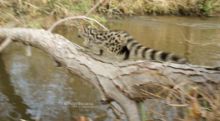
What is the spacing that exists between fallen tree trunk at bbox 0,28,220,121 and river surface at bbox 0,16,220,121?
1.15 metres

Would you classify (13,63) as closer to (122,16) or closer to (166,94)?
(166,94)

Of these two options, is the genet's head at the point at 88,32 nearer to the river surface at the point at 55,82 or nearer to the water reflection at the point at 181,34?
the river surface at the point at 55,82

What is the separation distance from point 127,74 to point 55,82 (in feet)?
11.1

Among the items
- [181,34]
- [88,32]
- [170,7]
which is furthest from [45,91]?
[170,7]

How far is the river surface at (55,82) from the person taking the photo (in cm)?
652

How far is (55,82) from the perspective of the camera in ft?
25.8

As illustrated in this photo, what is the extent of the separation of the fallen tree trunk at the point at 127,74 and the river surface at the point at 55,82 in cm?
115

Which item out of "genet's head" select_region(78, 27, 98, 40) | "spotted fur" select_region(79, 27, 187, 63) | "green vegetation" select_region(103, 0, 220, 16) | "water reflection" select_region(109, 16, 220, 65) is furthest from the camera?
"green vegetation" select_region(103, 0, 220, 16)

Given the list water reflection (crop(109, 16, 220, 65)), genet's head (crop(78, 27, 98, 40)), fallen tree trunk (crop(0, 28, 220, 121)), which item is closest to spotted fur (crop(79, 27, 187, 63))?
genet's head (crop(78, 27, 98, 40))

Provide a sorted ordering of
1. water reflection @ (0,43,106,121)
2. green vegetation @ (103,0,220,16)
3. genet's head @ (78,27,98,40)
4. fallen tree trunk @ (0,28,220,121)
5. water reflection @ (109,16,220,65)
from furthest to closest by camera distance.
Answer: green vegetation @ (103,0,220,16) → water reflection @ (109,16,220,65) → genet's head @ (78,27,98,40) → water reflection @ (0,43,106,121) → fallen tree trunk @ (0,28,220,121)

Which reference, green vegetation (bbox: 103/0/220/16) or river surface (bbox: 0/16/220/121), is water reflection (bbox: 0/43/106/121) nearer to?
river surface (bbox: 0/16/220/121)

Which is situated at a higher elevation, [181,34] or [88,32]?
[88,32]

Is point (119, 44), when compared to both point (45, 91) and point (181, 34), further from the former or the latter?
point (181, 34)

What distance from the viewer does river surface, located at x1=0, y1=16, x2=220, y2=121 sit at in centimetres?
652
